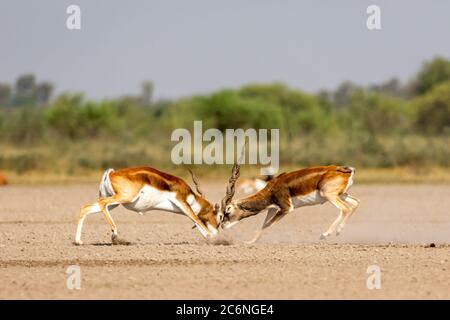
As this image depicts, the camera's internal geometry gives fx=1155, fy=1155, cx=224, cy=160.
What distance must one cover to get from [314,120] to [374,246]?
51.5 meters

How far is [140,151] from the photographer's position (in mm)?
44094

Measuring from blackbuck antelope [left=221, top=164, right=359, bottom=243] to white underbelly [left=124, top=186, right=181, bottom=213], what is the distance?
3.64ft

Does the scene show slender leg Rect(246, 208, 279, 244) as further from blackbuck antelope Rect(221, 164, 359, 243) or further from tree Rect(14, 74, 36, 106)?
tree Rect(14, 74, 36, 106)

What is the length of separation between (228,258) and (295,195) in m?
2.75

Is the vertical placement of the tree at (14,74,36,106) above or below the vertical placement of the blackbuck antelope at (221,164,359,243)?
above

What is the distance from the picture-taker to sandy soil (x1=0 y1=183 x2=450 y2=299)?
476 inches

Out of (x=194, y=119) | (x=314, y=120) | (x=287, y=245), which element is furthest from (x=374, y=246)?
(x=314, y=120)

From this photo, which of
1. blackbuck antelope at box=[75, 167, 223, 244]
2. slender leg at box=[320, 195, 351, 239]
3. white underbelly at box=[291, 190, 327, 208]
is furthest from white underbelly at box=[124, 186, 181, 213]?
slender leg at box=[320, 195, 351, 239]

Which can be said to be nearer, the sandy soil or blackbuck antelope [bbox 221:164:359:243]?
the sandy soil
